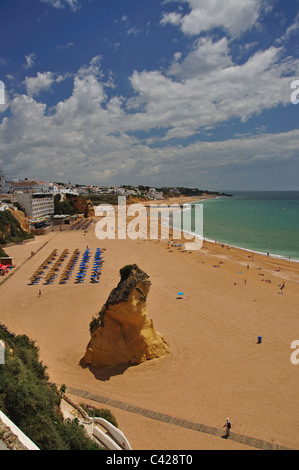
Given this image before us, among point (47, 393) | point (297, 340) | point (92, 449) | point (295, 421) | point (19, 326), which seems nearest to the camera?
point (92, 449)

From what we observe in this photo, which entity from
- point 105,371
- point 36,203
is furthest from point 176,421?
point 36,203

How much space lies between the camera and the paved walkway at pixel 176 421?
330 inches

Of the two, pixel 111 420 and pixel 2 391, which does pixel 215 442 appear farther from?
pixel 2 391

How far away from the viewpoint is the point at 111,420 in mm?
8602

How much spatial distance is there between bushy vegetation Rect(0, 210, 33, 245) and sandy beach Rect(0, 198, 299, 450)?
12.2m

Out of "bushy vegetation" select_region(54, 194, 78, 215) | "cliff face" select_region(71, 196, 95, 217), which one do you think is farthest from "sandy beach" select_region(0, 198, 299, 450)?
"cliff face" select_region(71, 196, 95, 217)

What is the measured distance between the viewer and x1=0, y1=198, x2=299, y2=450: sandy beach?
920 centimetres

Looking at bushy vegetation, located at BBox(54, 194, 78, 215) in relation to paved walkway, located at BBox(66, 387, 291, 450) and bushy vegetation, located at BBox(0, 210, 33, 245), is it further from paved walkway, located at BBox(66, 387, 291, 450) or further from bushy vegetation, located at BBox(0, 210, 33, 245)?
paved walkway, located at BBox(66, 387, 291, 450)

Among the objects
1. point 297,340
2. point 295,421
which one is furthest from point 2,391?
point 297,340

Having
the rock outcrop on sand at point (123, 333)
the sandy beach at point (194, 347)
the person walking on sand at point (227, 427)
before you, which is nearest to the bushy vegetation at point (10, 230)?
the sandy beach at point (194, 347)

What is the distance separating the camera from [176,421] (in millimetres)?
9148

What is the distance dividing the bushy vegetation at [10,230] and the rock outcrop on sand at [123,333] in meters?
29.6
